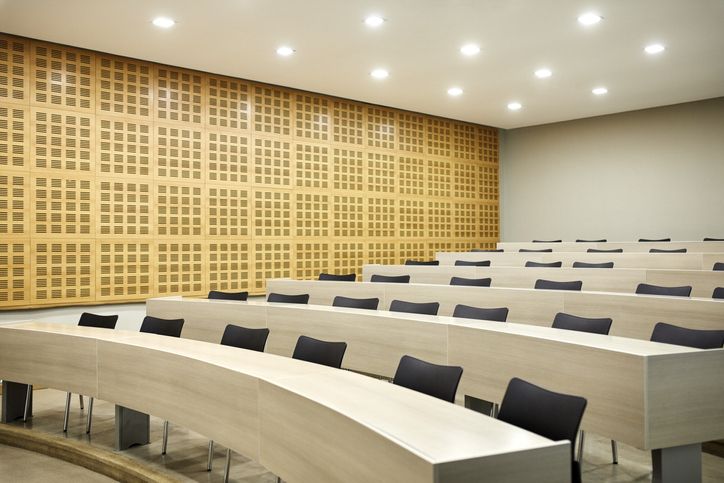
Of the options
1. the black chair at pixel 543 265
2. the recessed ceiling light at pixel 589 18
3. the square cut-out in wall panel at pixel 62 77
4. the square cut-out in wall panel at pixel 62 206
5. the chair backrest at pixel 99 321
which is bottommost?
the chair backrest at pixel 99 321

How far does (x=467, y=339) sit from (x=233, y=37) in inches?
228

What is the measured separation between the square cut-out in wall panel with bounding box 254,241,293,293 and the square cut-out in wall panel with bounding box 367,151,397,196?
90.2 inches

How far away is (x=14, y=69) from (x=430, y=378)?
751cm

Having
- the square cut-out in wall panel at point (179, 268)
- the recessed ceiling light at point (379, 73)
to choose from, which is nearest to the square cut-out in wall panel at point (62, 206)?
the square cut-out in wall panel at point (179, 268)

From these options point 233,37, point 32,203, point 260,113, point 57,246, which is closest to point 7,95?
point 32,203

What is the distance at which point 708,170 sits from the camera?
12.3 m

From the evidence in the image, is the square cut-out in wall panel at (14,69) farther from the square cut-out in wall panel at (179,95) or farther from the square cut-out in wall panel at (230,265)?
the square cut-out in wall panel at (230,265)

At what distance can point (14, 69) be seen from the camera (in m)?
8.19

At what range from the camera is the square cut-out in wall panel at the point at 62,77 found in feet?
27.5

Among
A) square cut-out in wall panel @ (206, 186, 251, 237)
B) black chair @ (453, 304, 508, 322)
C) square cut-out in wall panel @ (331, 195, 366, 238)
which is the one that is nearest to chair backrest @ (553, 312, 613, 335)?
black chair @ (453, 304, 508, 322)

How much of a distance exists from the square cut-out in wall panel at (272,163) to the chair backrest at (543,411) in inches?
327

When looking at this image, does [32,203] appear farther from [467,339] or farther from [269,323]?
[467,339]

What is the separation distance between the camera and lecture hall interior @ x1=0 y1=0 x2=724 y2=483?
304cm

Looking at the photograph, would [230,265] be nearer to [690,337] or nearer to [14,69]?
[14,69]
